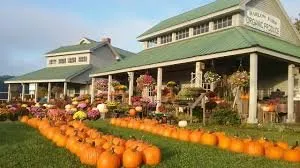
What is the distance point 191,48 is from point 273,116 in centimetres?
550

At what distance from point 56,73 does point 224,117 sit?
27.8 metres

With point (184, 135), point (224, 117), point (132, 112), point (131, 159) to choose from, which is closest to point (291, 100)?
point (224, 117)

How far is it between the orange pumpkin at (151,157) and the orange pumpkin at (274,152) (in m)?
2.24

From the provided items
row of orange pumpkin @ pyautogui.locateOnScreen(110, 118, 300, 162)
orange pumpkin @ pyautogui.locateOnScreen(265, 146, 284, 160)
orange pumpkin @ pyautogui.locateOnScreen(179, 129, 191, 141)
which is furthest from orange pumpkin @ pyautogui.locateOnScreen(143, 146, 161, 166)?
orange pumpkin @ pyautogui.locateOnScreen(179, 129, 191, 141)

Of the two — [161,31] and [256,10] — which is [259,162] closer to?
[256,10]

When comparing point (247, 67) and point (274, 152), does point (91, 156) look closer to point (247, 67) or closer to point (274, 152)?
point (274, 152)

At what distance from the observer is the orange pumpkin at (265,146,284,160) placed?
288 inches

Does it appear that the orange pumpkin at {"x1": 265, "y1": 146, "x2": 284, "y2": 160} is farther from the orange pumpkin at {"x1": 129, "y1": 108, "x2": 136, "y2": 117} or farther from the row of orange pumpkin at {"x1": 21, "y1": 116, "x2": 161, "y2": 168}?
the orange pumpkin at {"x1": 129, "y1": 108, "x2": 136, "y2": 117}

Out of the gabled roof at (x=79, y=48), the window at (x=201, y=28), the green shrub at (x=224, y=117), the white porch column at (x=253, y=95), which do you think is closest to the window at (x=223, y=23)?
the window at (x=201, y=28)

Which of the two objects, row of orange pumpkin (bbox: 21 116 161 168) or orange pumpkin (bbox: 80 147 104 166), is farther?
orange pumpkin (bbox: 80 147 104 166)

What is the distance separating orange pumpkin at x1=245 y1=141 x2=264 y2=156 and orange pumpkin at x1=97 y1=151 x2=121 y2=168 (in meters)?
2.74

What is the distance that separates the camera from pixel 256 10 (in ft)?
70.2

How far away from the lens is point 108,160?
6023 mm

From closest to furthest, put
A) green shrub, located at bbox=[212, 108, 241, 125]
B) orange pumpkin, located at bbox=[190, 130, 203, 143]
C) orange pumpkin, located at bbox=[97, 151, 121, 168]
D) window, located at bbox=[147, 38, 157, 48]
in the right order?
orange pumpkin, located at bbox=[97, 151, 121, 168] < orange pumpkin, located at bbox=[190, 130, 203, 143] < green shrub, located at bbox=[212, 108, 241, 125] < window, located at bbox=[147, 38, 157, 48]
